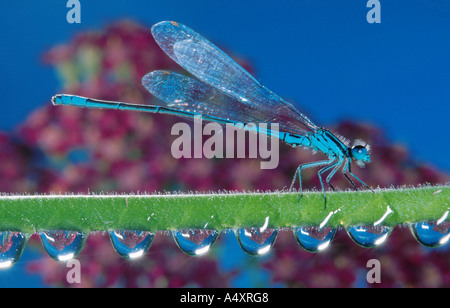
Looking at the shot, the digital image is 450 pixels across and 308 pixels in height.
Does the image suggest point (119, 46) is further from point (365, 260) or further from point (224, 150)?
point (365, 260)

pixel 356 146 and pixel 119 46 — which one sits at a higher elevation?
pixel 119 46

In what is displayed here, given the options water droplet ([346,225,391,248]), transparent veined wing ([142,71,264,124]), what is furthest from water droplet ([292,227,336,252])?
transparent veined wing ([142,71,264,124])

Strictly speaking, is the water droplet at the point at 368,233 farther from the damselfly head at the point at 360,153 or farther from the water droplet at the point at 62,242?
the damselfly head at the point at 360,153

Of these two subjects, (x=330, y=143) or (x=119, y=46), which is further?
(x=119, y=46)

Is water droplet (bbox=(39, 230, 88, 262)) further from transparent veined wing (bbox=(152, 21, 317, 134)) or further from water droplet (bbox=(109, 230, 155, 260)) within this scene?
transparent veined wing (bbox=(152, 21, 317, 134))

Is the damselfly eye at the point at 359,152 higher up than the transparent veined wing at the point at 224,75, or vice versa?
the transparent veined wing at the point at 224,75

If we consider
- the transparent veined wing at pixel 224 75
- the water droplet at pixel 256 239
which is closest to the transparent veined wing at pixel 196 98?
the transparent veined wing at pixel 224 75

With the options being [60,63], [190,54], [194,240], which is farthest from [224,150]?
[194,240]
